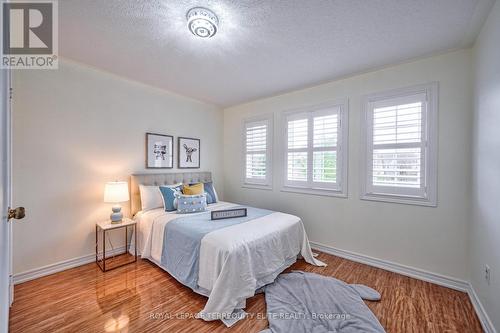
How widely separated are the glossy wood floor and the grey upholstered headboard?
0.90 meters

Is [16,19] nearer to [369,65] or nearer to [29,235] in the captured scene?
[29,235]

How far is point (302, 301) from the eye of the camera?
1.97m

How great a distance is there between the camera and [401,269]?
2.54 m

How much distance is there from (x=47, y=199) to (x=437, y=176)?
431 cm

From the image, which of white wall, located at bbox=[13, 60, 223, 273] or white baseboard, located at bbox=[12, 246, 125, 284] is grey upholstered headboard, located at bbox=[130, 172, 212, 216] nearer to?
white wall, located at bbox=[13, 60, 223, 273]

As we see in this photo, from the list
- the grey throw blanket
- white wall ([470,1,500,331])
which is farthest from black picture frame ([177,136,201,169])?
white wall ([470,1,500,331])

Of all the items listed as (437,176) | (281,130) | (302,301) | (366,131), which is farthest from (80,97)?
(437,176)

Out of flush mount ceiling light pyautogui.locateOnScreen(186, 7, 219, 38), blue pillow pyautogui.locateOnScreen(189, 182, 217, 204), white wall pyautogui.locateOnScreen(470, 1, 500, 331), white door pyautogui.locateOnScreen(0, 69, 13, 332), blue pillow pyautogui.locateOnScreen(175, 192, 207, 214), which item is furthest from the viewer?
blue pillow pyautogui.locateOnScreen(189, 182, 217, 204)

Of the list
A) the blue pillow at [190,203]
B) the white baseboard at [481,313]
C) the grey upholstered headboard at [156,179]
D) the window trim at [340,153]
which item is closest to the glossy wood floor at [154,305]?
the white baseboard at [481,313]

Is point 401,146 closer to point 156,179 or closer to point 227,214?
point 227,214

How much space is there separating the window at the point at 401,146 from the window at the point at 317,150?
0.31 metres

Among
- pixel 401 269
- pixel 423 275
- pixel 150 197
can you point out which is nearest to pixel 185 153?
pixel 150 197

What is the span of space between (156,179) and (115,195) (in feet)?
2.43

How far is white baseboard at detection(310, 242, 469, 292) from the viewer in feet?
7.36
